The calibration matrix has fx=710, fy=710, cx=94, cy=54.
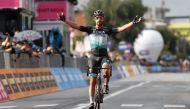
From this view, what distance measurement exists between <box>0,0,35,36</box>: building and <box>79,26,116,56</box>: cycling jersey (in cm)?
2393

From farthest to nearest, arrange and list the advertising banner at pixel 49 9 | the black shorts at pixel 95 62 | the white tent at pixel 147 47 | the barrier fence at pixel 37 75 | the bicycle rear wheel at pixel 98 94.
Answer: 1. the white tent at pixel 147 47
2. the advertising banner at pixel 49 9
3. the barrier fence at pixel 37 75
4. the black shorts at pixel 95 62
5. the bicycle rear wheel at pixel 98 94

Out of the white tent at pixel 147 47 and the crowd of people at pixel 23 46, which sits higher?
the crowd of people at pixel 23 46

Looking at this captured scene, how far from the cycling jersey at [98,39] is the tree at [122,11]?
263ft

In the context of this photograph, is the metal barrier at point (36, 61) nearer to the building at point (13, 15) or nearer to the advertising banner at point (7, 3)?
the building at point (13, 15)

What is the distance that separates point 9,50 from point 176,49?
441ft

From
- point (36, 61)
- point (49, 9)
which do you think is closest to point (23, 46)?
point (36, 61)

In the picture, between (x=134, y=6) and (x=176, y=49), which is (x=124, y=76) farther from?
(x=176, y=49)

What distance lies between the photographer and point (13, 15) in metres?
38.7

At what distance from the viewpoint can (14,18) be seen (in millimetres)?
38750

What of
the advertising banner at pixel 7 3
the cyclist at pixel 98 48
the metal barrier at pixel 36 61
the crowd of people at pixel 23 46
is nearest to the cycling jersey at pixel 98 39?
the cyclist at pixel 98 48

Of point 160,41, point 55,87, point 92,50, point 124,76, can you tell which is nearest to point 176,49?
point 160,41

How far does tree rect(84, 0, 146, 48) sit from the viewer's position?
94875 mm

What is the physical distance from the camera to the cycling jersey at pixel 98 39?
13.8 m

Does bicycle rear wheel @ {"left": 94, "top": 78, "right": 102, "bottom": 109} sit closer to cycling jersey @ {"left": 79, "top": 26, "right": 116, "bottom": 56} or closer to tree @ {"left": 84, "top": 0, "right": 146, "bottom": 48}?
cycling jersey @ {"left": 79, "top": 26, "right": 116, "bottom": 56}
